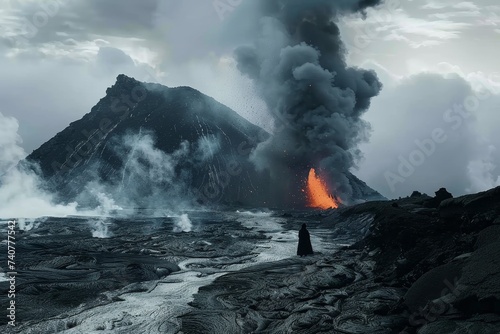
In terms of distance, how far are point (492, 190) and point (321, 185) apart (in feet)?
229

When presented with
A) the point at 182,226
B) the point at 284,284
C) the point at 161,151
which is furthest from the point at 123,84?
the point at 284,284

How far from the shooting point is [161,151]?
449 ft

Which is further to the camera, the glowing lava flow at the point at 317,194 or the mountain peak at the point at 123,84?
the mountain peak at the point at 123,84

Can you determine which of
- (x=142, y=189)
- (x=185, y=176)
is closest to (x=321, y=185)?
(x=185, y=176)

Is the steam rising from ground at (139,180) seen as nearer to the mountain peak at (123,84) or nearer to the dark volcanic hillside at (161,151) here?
the dark volcanic hillside at (161,151)

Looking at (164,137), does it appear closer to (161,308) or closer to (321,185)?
(321,185)

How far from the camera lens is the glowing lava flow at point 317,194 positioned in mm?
91000

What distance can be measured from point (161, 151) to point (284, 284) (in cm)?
12079

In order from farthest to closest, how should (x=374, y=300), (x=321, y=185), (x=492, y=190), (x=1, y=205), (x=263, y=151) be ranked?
(x=263, y=151) → (x=321, y=185) → (x=1, y=205) → (x=492, y=190) → (x=374, y=300)

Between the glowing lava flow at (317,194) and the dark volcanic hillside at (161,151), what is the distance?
451 cm

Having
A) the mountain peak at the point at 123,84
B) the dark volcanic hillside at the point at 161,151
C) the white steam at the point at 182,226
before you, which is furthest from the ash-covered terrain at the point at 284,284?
the mountain peak at the point at 123,84

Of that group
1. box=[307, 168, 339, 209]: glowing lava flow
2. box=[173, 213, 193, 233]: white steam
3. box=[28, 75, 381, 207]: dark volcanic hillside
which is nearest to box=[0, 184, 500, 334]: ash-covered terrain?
box=[173, 213, 193, 233]: white steam

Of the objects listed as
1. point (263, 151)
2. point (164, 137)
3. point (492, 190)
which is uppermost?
point (164, 137)

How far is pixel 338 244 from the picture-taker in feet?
118
